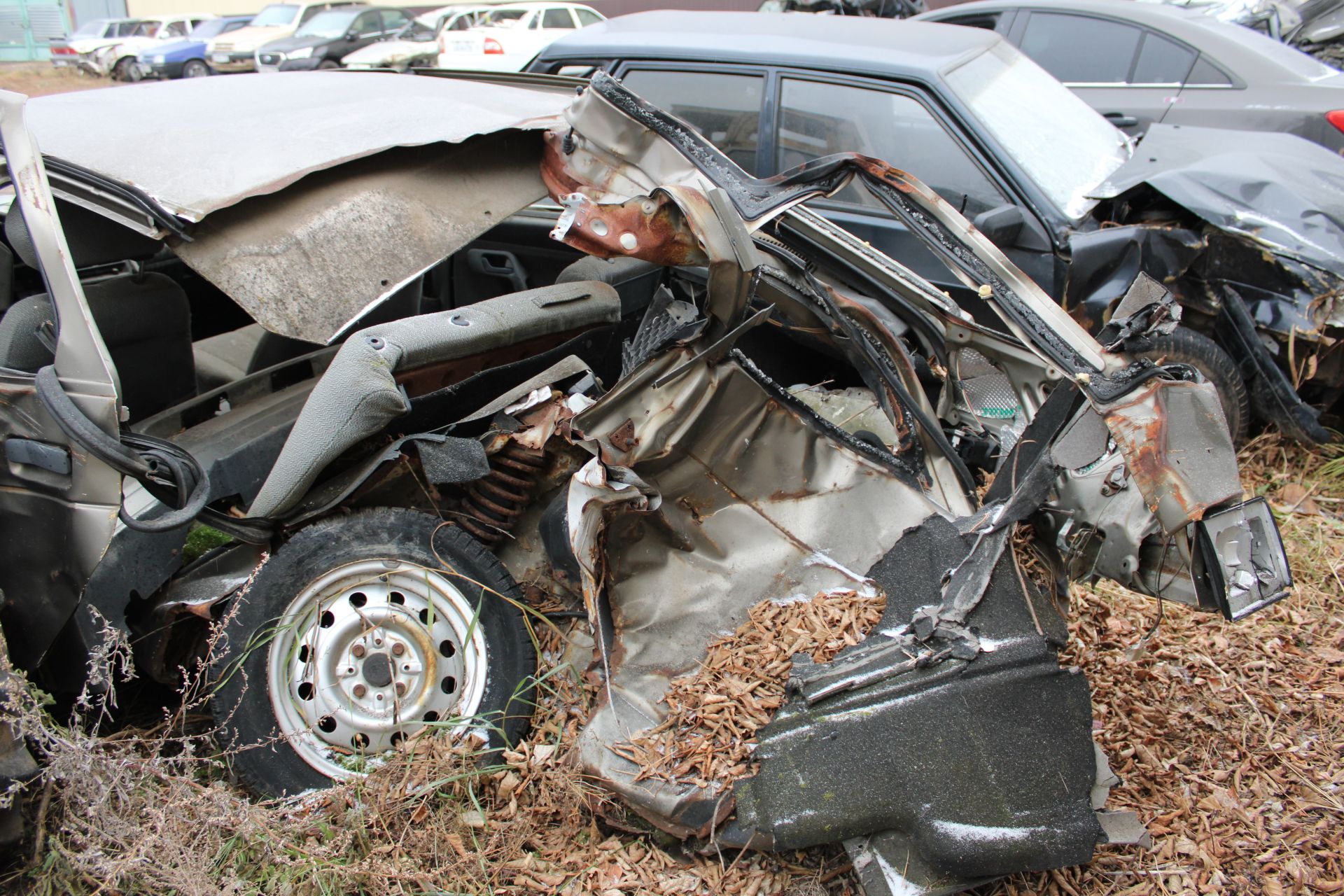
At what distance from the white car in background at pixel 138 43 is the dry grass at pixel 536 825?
72.2 feet

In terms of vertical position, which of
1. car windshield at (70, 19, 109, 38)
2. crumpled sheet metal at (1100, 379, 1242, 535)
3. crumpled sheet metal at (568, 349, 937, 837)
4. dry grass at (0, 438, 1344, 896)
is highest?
car windshield at (70, 19, 109, 38)

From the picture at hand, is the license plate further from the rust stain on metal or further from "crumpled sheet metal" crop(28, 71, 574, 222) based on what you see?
"crumpled sheet metal" crop(28, 71, 574, 222)

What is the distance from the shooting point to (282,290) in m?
2.41

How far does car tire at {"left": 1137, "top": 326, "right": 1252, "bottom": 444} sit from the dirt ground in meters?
20.6

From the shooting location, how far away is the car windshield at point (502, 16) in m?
16.0

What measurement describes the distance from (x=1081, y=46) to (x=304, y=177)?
6197 mm

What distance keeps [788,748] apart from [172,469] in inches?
61.9

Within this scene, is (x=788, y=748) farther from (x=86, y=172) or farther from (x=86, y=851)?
(x=86, y=172)

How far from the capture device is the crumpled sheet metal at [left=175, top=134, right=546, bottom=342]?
238 cm

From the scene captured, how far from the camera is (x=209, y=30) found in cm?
2073

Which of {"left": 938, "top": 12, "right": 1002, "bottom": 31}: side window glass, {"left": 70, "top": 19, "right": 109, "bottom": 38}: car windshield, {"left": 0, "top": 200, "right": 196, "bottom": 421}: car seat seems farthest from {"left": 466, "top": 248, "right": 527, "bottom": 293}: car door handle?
{"left": 70, "top": 19, "right": 109, "bottom": 38}: car windshield

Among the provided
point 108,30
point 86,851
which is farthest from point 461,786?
point 108,30

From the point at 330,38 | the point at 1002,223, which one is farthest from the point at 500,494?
the point at 330,38

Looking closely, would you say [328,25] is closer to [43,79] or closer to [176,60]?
[176,60]
